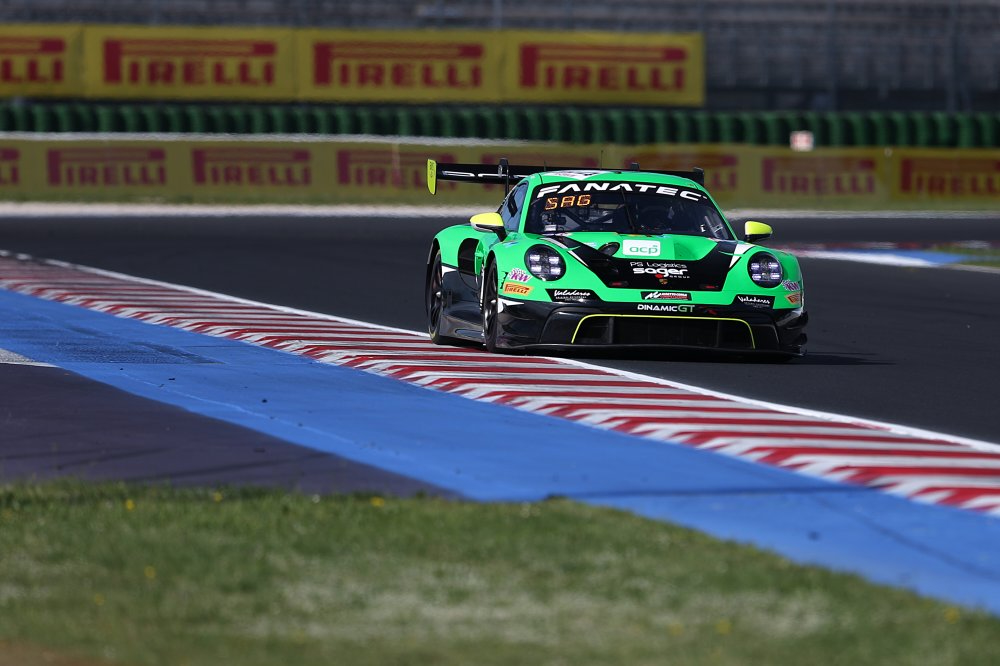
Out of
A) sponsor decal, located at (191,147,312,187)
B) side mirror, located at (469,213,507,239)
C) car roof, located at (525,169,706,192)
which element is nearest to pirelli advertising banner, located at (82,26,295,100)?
sponsor decal, located at (191,147,312,187)

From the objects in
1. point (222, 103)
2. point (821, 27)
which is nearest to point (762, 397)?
point (222, 103)

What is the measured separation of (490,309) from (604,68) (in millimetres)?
33913

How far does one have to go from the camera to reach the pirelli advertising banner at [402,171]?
37.5 m

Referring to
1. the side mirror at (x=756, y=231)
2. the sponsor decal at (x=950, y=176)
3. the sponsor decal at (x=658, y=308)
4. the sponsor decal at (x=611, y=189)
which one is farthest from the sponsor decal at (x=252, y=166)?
the sponsor decal at (x=658, y=308)

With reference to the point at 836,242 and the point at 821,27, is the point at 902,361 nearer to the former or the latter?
the point at 836,242

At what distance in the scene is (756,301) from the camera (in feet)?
42.2

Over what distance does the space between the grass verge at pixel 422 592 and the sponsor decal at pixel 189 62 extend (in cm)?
3769

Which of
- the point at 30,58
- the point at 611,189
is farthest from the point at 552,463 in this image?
the point at 30,58

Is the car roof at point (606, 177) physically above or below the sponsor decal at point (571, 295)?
above

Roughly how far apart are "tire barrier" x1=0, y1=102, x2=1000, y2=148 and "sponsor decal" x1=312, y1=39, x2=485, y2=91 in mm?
640

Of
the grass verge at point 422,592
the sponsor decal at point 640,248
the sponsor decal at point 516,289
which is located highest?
the sponsor decal at point 640,248

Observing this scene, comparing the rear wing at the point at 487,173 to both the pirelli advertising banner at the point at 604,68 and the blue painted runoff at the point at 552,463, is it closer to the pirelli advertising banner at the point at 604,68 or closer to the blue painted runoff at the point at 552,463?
the blue painted runoff at the point at 552,463

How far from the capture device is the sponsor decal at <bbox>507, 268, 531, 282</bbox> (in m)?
12.8

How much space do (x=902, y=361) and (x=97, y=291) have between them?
26.9ft
